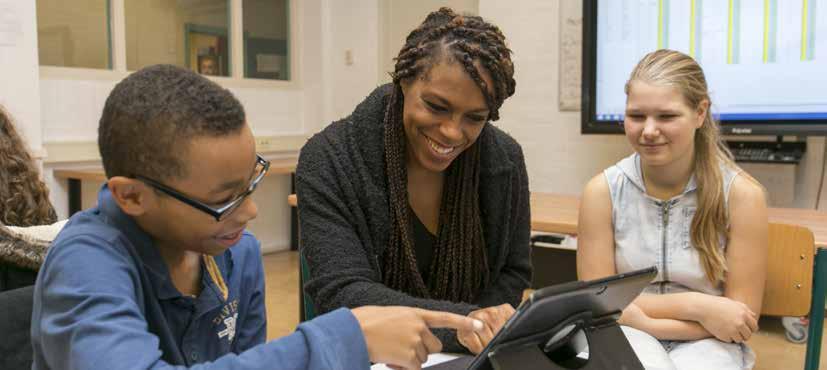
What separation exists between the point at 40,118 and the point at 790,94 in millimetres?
3558

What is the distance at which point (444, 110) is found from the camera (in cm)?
113

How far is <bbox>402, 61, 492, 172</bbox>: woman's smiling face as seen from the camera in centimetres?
110

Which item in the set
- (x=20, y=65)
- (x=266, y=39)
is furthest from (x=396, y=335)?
(x=266, y=39)

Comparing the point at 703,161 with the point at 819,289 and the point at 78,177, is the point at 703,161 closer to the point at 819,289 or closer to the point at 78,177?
the point at 819,289

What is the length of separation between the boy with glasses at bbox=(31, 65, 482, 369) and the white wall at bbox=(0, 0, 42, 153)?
2840mm

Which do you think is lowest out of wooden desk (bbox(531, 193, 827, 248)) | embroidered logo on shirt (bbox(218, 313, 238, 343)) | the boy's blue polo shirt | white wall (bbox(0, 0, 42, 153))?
wooden desk (bbox(531, 193, 827, 248))

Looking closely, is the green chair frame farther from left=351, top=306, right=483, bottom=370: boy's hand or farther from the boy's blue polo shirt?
the boy's blue polo shirt

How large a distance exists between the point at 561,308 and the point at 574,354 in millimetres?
127

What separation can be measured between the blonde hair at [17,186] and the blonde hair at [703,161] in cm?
154

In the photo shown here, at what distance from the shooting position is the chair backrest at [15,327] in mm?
1177

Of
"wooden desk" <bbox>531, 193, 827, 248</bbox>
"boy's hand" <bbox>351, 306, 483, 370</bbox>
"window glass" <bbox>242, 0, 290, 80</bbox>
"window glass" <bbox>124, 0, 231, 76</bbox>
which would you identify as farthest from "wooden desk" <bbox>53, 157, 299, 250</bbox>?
"boy's hand" <bbox>351, 306, 483, 370</bbox>

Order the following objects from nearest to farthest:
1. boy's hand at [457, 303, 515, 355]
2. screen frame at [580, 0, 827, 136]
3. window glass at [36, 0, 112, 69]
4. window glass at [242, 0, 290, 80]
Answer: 1. boy's hand at [457, 303, 515, 355]
2. screen frame at [580, 0, 827, 136]
3. window glass at [36, 0, 112, 69]
4. window glass at [242, 0, 290, 80]

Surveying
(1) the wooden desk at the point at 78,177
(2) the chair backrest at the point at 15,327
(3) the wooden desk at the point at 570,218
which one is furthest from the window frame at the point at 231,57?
(2) the chair backrest at the point at 15,327

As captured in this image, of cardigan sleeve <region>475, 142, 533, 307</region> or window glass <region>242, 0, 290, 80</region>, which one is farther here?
window glass <region>242, 0, 290, 80</region>
